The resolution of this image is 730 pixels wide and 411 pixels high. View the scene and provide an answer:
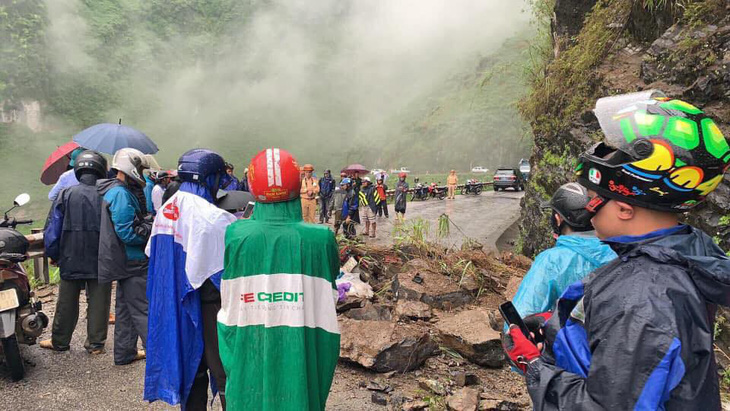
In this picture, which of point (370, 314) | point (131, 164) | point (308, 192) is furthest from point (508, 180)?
point (131, 164)

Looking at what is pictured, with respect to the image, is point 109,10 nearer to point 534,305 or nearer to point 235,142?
point 235,142

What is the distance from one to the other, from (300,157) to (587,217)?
6795cm

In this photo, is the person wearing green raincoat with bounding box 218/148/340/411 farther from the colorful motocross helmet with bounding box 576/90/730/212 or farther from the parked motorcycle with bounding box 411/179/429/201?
the parked motorcycle with bounding box 411/179/429/201

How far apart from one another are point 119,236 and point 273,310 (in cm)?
255

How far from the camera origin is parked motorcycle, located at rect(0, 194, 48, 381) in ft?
12.8

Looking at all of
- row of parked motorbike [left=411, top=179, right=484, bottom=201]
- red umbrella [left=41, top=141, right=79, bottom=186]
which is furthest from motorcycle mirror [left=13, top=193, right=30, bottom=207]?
row of parked motorbike [left=411, top=179, right=484, bottom=201]

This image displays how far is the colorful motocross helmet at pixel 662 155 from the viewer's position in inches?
49.8

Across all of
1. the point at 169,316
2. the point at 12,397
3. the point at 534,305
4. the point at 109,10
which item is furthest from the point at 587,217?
the point at 109,10

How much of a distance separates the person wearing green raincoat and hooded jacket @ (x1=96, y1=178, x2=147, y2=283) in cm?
221

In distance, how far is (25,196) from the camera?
4.96 m

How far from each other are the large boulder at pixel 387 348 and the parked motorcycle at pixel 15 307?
9.81 ft

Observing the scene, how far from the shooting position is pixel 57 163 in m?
6.41

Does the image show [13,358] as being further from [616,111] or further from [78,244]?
[616,111]

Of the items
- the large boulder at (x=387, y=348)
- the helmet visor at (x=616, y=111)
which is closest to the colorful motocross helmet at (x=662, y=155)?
the helmet visor at (x=616, y=111)
